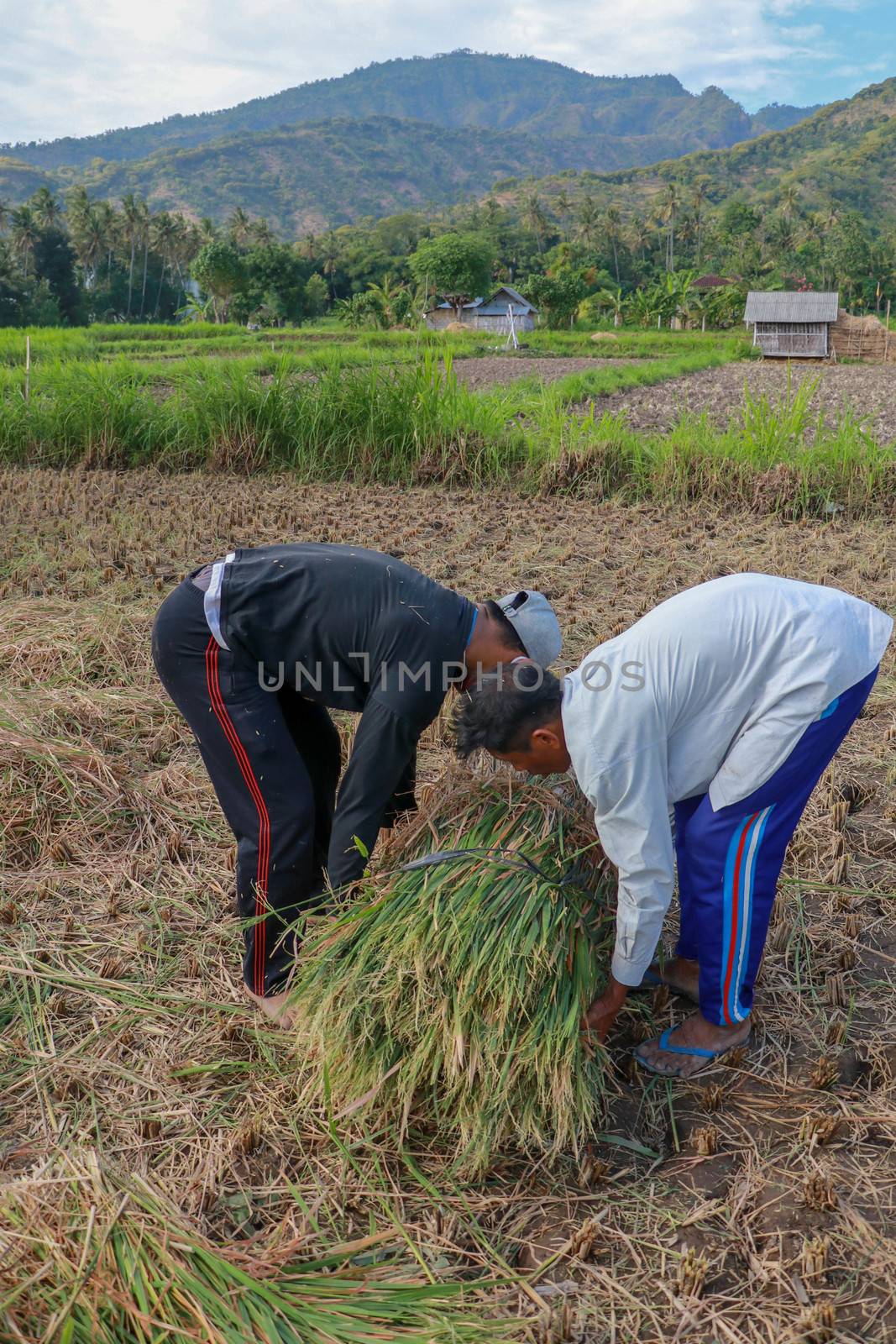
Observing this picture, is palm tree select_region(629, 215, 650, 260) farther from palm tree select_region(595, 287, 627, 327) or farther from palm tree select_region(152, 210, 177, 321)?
palm tree select_region(152, 210, 177, 321)

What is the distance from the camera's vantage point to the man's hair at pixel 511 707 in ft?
6.08

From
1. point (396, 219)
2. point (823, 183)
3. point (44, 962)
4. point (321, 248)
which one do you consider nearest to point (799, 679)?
Answer: point (44, 962)

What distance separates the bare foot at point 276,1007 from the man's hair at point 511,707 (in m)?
0.82

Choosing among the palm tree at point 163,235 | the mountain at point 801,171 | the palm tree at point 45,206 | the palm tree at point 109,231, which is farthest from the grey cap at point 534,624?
the mountain at point 801,171

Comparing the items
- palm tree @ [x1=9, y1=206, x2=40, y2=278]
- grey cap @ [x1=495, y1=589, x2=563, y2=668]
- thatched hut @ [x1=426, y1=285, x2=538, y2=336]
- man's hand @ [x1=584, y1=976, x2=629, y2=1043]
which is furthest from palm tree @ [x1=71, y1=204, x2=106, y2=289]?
man's hand @ [x1=584, y1=976, x2=629, y2=1043]

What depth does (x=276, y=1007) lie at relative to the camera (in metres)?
2.35

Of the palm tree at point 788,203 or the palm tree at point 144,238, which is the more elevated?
the palm tree at point 788,203

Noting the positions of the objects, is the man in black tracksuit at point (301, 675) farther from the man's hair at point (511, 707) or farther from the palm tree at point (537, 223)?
the palm tree at point (537, 223)

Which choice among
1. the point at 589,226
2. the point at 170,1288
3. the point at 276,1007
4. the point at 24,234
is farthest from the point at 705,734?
the point at 589,226

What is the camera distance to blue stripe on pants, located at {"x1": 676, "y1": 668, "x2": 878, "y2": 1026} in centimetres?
198

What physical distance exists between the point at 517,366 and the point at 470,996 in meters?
20.1

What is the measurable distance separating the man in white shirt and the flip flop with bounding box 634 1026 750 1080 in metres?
0.15

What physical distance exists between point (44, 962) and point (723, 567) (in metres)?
4.07

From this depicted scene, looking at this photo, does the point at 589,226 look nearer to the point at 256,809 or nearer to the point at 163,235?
the point at 163,235
